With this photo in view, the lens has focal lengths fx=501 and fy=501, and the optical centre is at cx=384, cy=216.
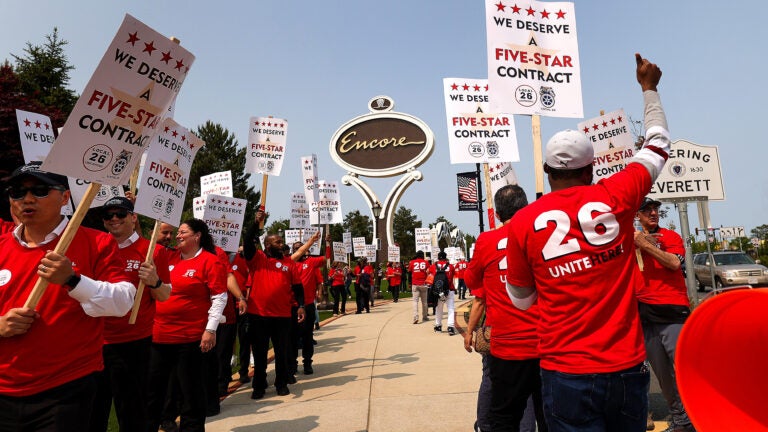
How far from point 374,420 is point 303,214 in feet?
21.7

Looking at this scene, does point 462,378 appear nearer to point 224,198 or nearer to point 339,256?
point 224,198

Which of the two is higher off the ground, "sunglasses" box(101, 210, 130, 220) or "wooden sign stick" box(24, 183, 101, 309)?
"sunglasses" box(101, 210, 130, 220)

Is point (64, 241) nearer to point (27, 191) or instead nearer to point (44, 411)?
point (27, 191)

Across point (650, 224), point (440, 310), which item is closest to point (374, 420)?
point (650, 224)

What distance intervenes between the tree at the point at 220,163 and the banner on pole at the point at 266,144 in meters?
47.6

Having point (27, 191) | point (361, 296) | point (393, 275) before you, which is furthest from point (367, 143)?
point (27, 191)

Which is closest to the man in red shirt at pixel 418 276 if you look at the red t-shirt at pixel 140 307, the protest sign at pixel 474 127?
the protest sign at pixel 474 127

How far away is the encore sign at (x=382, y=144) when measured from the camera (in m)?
40.2

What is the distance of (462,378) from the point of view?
24.5 ft

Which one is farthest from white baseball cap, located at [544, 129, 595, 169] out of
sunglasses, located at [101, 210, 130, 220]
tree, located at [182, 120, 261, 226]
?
tree, located at [182, 120, 261, 226]

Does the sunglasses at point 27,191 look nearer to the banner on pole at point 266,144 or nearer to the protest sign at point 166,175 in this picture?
the protest sign at point 166,175

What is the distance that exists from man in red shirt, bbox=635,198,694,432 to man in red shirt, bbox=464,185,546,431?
1.49m

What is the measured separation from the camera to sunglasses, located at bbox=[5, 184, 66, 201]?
2.64 m

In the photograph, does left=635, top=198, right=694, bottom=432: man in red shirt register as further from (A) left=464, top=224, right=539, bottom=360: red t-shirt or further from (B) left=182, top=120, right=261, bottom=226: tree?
(B) left=182, top=120, right=261, bottom=226: tree
